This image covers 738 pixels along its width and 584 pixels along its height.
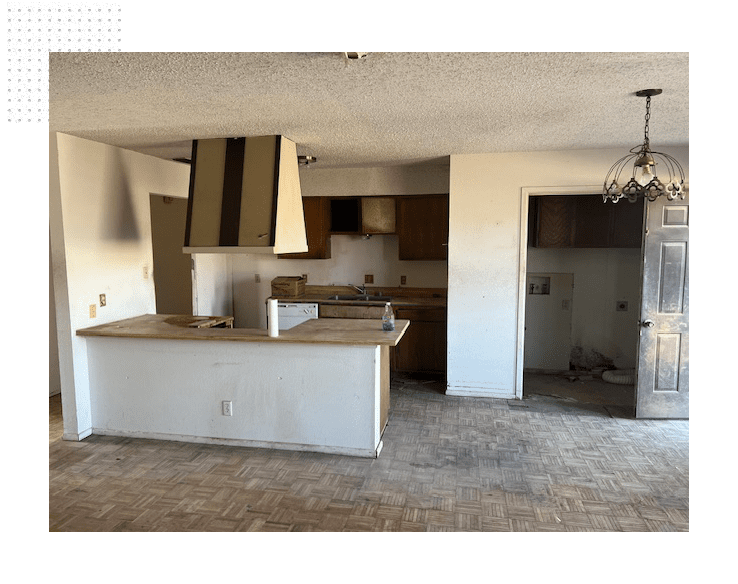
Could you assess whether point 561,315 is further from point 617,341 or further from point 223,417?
point 223,417

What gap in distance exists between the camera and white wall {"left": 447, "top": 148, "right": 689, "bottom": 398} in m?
4.53

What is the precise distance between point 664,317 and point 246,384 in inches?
141

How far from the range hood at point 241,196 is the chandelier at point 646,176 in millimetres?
2278

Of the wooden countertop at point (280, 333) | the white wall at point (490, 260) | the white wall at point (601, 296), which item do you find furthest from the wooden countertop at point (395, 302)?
the wooden countertop at point (280, 333)

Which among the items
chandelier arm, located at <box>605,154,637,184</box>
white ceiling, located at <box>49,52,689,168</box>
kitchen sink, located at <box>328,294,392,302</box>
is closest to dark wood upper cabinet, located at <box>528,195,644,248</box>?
chandelier arm, located at <box>605,154,637,184</box>

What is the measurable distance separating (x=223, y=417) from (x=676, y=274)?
394cm

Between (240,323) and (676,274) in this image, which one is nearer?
(676,274)

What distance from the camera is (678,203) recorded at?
4.17 m

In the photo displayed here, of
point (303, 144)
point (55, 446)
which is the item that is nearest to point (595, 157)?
point (303, 144)

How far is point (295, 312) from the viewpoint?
5949 millimetres

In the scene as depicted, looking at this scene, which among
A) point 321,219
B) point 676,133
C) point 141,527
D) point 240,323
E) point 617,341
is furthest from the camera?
point 240,323

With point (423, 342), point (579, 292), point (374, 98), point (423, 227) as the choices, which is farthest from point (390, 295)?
point (374, 98)

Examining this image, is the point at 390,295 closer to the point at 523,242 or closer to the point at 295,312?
the point at 295,312

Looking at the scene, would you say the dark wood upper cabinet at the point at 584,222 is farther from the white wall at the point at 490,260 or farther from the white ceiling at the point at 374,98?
the white ceiling at the point at 374,98
